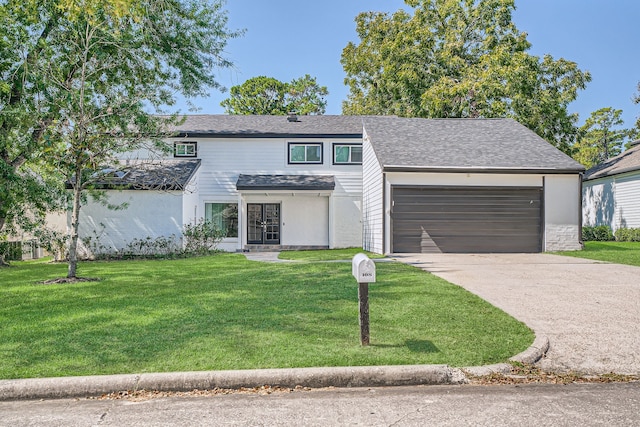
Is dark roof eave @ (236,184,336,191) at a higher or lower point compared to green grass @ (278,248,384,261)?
higher

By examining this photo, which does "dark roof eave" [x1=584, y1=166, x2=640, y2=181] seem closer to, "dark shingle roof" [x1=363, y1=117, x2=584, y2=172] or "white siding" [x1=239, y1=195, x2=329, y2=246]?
"dark shingle roof" [x1=363, y1=117, x2=584, y2=172]

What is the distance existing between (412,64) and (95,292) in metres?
23.3

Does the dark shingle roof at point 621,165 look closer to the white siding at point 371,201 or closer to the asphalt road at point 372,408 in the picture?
the white siding at point 371,201

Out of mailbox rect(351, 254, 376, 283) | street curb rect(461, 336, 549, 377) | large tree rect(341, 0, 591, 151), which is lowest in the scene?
street curb rect(461, 336, 549, 377)

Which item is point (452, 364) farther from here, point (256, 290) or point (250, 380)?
point (256, 290)

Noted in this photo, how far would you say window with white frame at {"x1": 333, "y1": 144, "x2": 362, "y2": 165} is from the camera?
20094mm

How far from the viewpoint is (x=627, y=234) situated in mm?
21125

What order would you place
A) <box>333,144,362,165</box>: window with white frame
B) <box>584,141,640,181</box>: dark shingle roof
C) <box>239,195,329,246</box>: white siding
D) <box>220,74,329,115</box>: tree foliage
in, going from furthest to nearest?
<box>220,74,329,115</box>: tree foliage, <box>584,141,640,181</box>: dark shingle roof, <box>333,144,362,165</box>: window with white frame, <box>239,195,329,246</box>: white siding

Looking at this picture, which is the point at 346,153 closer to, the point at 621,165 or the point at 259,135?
the point at 259,135

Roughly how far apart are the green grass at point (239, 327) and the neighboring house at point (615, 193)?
59.4ft

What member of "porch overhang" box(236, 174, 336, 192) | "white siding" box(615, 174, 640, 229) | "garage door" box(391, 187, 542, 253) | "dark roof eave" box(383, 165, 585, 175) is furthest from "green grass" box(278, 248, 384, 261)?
"white siding" box(615, 174, 640, 229)

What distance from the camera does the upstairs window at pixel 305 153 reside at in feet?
65.8

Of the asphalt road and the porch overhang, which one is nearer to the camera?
the asphalt road

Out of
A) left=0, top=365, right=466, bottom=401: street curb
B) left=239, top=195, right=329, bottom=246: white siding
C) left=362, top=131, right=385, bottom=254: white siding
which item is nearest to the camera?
left=0, top=365, right=466, bottom=401: street curb
